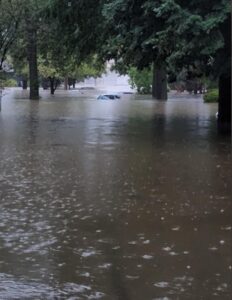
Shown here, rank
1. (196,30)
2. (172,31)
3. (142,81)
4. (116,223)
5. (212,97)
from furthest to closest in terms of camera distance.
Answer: (142,81) < (212,97) < (172,31) < (196,30) < (116,223)

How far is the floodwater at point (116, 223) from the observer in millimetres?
5496

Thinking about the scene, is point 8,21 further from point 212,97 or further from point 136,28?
point 136,28

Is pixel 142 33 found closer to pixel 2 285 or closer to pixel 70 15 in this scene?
pixel 70 15

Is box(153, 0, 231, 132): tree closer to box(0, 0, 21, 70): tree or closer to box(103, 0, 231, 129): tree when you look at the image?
box(103, 0, 231, 129): tree

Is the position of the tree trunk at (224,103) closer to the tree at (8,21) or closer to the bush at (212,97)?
the tree at (8,21)

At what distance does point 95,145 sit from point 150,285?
10.4 meters

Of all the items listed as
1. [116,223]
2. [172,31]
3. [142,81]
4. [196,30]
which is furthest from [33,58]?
[116,223]

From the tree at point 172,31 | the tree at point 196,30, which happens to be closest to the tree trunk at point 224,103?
the tree at point 172,31

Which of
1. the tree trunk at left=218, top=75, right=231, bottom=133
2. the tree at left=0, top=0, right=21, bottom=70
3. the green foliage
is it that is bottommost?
the tree trunk at left=218, top=75, right=231, bottom=133

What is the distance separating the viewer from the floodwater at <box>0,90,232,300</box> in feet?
18.0

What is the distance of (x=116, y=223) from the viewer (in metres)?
7.66

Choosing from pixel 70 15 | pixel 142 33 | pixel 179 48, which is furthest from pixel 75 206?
pixel 70 15

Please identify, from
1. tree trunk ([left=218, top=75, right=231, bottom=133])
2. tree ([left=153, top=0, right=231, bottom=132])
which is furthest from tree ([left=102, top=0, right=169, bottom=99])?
tree trunk ([left=218, top=75, right=231, bottom=133])

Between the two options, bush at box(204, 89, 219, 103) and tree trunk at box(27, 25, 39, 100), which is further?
bush at box(204, 89, 219, 103)
